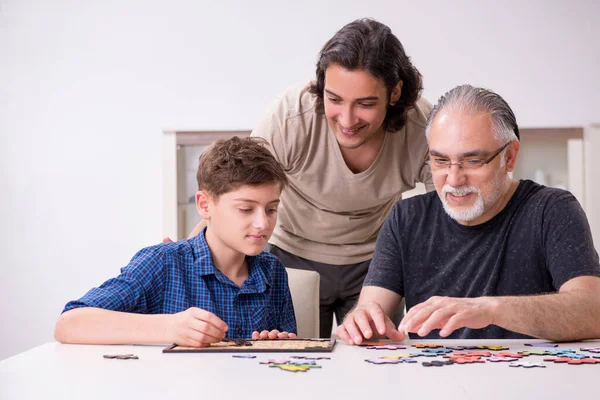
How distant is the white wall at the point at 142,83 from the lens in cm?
525

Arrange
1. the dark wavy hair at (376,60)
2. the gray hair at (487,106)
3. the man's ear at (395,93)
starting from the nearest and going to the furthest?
the gray hair at (487,106)
the dark wavy hair at (376,60)
the man's ear at (395,93)

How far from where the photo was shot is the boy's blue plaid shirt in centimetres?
209

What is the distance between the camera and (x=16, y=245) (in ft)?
18.4

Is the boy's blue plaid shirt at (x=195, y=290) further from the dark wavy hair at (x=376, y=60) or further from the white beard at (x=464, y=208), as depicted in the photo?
the dark wavy hair at (x=376, y=60)

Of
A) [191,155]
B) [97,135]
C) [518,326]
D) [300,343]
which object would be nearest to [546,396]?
[518,326]

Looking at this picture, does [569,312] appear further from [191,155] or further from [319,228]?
[191,155]

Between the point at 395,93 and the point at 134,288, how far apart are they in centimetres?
120

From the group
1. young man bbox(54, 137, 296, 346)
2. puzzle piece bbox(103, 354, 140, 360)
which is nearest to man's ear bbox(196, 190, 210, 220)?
young man bbox(54, 137, 296, 346)

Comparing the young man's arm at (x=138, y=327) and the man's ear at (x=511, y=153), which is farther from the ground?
the man's ear at (x=511, y=153)

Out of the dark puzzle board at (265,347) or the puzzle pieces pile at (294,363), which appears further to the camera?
the dark puzzle board at (265,347)

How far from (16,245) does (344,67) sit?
391 centimetres

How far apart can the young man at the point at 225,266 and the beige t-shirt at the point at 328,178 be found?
0.43 m

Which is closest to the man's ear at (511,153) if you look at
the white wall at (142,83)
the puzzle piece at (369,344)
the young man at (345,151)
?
the young man at (345,151)

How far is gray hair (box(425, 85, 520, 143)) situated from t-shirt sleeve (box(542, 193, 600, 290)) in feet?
0.82
